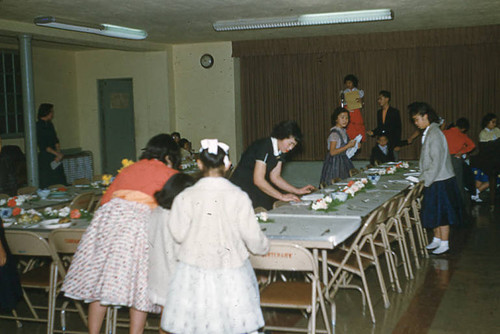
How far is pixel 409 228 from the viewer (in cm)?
595

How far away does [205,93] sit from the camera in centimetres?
1159

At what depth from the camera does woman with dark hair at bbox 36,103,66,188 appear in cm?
855

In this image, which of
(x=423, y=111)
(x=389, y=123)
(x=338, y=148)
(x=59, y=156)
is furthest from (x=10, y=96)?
(x=423, y=111)

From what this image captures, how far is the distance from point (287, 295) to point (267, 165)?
1.87 metres

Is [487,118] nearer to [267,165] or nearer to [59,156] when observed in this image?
[267,165]

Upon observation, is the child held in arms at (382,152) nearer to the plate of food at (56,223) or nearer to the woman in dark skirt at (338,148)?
the woman in dark skirt at (338,148)

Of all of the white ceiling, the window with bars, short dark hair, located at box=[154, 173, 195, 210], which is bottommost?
short dark hair, located at box=[154, 173, 195, 210]

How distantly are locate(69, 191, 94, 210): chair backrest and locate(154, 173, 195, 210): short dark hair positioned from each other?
93.0 inches

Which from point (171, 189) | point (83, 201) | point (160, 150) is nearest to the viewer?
point (171, 189)

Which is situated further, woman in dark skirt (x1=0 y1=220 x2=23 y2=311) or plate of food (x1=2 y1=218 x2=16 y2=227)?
plate of food (x1=2 y1=218 x2=16 y2=227)

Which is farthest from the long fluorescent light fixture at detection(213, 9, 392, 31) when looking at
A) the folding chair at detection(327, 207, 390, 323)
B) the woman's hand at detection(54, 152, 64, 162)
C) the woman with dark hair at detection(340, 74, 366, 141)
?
the folding chair at detection(327, 207, 390, 323)

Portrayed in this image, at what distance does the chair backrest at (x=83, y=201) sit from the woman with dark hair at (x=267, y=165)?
A: 1.49 metres

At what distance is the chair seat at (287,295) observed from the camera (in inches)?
142

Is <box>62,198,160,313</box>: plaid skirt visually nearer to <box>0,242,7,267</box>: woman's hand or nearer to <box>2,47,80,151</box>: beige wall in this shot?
<box>0,242,7,267</box>: woman's hand
